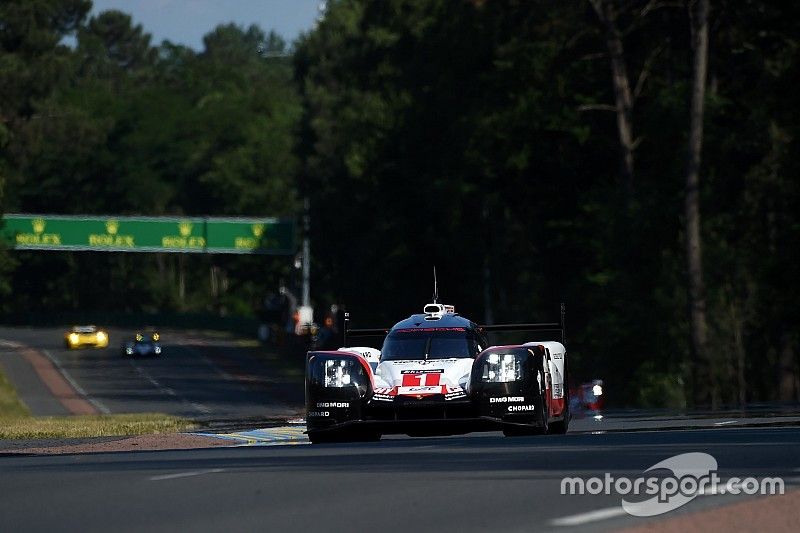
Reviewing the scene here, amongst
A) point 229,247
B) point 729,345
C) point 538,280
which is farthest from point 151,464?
point 229,247

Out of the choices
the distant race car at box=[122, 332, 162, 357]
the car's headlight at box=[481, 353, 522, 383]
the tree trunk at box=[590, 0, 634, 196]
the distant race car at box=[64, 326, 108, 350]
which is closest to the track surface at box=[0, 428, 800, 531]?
the car's headlight at box=[481, 353, 522, 383]

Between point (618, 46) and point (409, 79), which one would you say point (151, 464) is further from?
point (409, 79)

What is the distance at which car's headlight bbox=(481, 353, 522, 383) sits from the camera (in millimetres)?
20094

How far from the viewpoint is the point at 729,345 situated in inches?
1943

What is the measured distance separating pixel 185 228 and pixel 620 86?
169ft

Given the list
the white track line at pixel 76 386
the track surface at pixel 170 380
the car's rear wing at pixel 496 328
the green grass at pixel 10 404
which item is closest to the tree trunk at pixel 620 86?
the track surface at pixel 170 380

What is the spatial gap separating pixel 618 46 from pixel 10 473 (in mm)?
41517

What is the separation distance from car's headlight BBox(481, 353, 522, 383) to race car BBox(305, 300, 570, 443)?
0.04ft

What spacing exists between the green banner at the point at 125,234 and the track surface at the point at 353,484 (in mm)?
84680

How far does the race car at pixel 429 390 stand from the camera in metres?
20.1

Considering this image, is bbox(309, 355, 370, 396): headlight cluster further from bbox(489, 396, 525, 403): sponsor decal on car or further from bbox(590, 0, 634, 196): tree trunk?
bbox(590, 0, 634, 196): tree trunk

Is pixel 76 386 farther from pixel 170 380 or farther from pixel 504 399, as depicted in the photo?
pixel 504 399

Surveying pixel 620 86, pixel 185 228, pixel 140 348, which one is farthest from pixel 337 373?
pixel 185 228

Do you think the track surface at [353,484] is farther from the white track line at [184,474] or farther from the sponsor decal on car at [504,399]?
the sponsor decal on car at [504,399]
